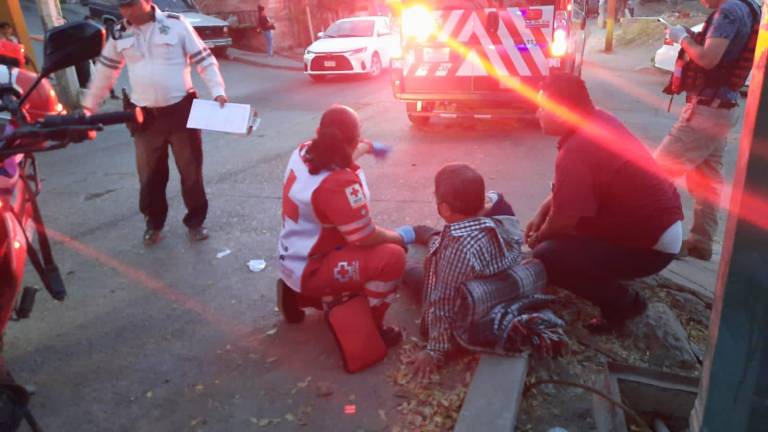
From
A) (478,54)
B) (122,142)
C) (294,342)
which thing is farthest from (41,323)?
(478,54)

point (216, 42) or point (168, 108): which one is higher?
point (168, 108)

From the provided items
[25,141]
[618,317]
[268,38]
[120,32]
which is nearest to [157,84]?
[120,32]

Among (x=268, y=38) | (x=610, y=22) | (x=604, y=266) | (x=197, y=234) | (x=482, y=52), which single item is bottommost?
(x=610, y=22)

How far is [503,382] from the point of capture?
2631 mm

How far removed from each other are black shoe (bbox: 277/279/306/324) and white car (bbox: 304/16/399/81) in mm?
10666

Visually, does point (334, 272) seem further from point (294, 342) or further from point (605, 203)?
point (605, 203)

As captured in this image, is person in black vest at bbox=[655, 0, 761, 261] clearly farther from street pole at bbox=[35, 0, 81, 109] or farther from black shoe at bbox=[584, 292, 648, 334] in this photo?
street pole at bbox=[35, 0, 81, 109]

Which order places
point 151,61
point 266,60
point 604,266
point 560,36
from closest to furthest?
point 604,266 → point 151,61 → point 560,36 → point 266,60

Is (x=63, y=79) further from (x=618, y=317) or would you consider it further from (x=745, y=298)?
(x=745, y=298)

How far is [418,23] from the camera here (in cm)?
816

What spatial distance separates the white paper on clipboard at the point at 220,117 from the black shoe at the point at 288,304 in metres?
1.24

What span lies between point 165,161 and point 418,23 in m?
4.64

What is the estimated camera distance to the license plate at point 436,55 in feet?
26.8

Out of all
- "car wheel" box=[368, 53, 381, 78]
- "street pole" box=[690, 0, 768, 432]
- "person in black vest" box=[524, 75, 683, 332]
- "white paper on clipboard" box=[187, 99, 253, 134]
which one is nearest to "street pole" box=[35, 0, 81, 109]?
"car wheel" box=[368, 53, 381, 78]
